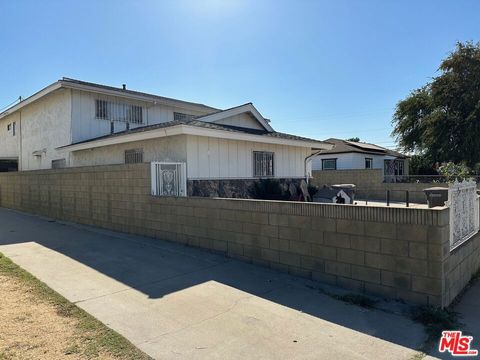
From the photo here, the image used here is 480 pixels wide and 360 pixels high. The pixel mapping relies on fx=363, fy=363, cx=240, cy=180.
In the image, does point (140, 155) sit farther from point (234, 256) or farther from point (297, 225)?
point (297, 225)

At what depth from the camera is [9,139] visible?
22703 mm

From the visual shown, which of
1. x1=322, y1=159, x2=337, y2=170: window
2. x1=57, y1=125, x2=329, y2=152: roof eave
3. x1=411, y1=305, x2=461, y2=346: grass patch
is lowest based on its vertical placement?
x1=411, y1=305, x2=461, y2=346: grass patch

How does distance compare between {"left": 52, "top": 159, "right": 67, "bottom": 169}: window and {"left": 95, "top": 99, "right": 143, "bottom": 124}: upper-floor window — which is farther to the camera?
{"left": 95, "top": 99, "right": 143, "bottom": 124}: upper-floor window

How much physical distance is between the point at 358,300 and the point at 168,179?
601 cm

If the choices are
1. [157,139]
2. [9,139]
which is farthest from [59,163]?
[9,139]

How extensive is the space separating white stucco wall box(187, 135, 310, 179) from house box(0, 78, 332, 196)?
0.09 ft

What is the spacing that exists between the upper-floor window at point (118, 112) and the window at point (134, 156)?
5183 mm

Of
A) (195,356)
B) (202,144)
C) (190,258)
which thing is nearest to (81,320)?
(195,356)

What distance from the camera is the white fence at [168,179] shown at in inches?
348

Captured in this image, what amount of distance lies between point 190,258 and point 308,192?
8.57m

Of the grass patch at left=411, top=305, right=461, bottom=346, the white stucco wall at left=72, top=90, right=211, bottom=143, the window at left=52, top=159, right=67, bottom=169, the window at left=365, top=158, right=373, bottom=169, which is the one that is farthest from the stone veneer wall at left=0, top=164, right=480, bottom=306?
the window at left=365, top=158, right=373, bottom=169

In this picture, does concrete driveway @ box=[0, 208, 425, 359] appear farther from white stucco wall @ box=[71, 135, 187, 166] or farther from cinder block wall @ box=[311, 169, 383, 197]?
cinder block wall @ box=[311, 169, 383, 197]

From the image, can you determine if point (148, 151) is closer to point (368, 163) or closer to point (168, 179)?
point (168, 179)

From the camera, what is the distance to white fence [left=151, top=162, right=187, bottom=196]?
8.85 metres
